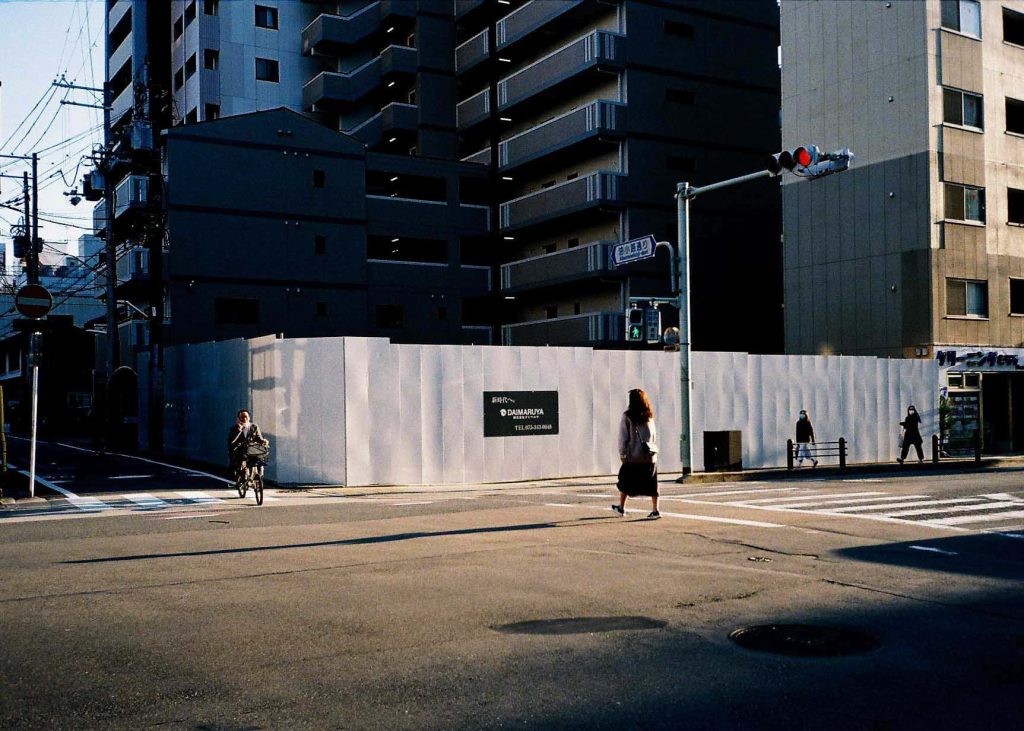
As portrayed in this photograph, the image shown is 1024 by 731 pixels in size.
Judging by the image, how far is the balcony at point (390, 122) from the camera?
157ft

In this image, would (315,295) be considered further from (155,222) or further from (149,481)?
(149,481)

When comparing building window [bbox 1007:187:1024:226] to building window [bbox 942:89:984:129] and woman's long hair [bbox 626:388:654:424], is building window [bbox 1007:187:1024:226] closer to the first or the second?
building window [bbox 942:89:984:129]

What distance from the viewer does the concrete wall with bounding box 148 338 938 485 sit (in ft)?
69.5

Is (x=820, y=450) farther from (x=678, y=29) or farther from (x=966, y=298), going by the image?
(x=678, y=29)

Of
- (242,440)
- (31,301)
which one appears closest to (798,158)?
(242,440)

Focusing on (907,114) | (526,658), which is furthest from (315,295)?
(526,658)

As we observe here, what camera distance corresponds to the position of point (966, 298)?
33875 millimetres

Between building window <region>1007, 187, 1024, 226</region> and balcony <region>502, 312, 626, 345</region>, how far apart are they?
49.0 feet

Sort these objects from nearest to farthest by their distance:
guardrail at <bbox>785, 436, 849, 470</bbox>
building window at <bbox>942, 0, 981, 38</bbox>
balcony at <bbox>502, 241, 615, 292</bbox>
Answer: guardrail at <bbox>785, 436, 849, 470</bbox>, building window at <bbox>942, 0, 981, 38</bbox>, balcony at <bbox>502, 241, 615, 292</bbox>

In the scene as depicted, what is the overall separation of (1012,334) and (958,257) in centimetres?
414

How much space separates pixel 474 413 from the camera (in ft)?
74.2

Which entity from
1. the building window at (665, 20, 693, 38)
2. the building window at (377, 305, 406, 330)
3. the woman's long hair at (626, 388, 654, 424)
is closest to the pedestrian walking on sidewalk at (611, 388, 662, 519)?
the woman's long hair at (626, 388, 654, 424)

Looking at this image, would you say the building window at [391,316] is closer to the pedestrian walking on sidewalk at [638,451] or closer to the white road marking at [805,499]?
the white road marking at [805,499]

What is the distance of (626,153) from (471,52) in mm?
11925
